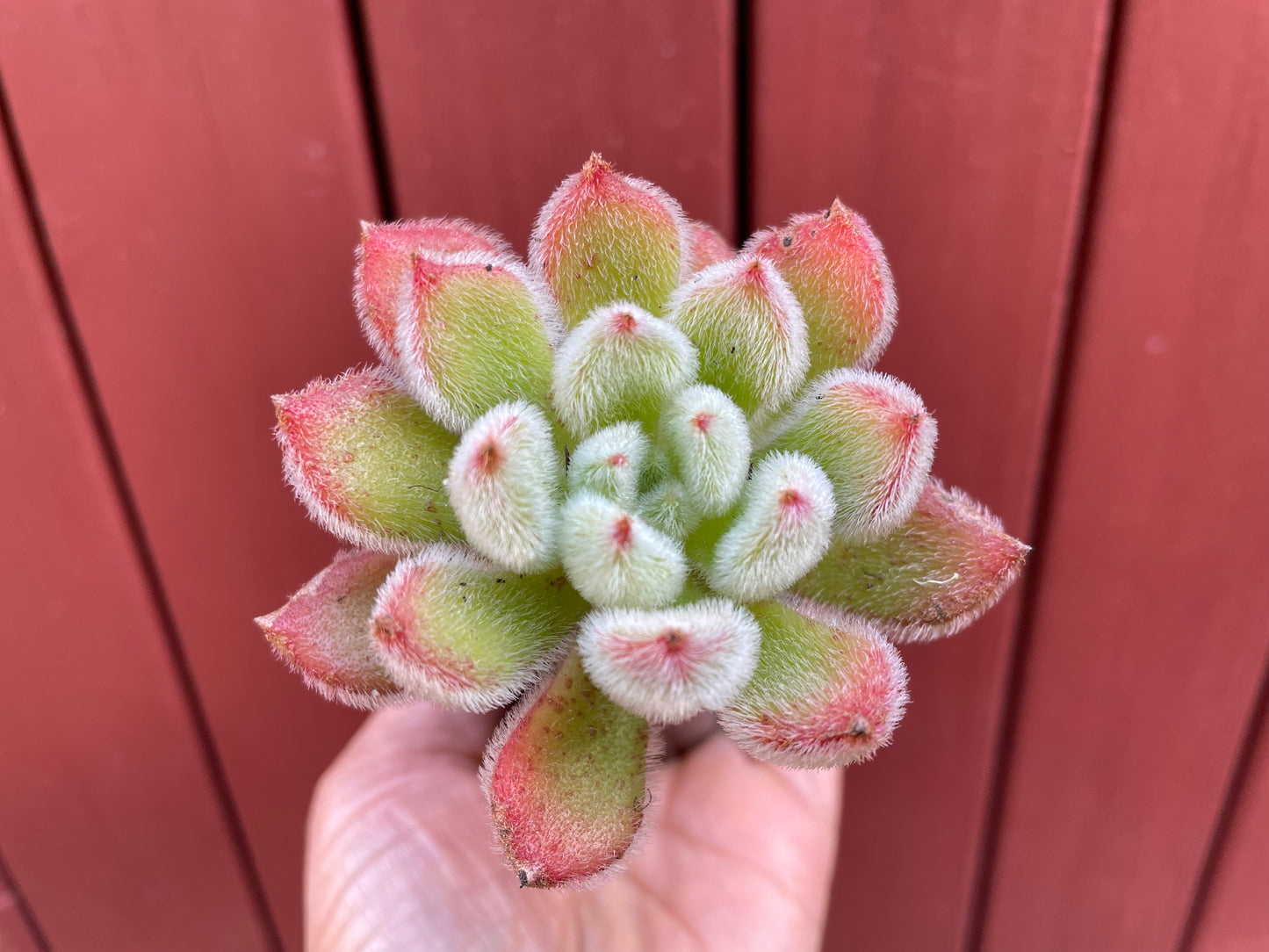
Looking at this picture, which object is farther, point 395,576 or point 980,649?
point 980,649

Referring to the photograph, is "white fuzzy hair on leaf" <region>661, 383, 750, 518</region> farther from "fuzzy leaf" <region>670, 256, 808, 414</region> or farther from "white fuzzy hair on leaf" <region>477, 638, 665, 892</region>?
"white fuzzy hair on leaf" <region>477, 638, 665, 892</region>

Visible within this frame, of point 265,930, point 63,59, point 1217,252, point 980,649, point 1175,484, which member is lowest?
point 265,930

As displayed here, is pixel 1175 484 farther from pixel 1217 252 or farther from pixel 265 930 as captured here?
pixel 265 930

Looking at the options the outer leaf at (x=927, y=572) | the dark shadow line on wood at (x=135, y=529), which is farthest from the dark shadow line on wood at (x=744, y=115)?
the dark shadow line on wood at (x=135, y=529)

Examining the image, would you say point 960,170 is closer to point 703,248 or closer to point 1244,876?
point 703,248

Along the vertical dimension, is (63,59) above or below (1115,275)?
above

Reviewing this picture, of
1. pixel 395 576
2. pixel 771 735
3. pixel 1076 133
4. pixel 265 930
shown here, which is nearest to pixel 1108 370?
pixel 1076 133

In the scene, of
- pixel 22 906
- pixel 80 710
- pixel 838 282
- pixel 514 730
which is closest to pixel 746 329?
pixel 838 282
